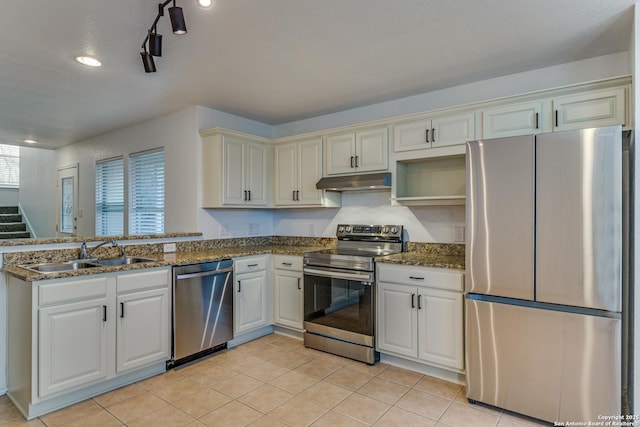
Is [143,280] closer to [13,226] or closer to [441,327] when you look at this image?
[441,327]

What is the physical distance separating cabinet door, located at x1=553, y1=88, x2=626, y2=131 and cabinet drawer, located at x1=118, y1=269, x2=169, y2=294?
124 inches

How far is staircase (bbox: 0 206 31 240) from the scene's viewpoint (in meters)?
7.16

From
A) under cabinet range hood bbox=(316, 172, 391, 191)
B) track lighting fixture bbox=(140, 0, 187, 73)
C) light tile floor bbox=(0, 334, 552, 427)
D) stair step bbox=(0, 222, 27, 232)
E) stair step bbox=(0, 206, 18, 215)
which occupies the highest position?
track lighting fixture bbox=(140, 0, 187, 73)

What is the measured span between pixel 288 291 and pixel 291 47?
227 cm

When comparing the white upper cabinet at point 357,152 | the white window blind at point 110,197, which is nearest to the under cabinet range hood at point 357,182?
the white upper cabinet at point 357,152

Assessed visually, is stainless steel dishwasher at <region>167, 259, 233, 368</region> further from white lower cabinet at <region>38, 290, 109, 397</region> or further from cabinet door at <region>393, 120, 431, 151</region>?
cabinet door at <region>393, 120, 431, 151</region>

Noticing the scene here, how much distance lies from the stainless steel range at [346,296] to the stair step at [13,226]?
7307mm

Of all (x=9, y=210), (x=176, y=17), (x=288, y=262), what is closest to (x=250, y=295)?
(x=288, y=262)

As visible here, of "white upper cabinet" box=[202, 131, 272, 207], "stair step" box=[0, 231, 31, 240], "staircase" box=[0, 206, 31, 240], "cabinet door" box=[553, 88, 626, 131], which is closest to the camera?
"cabinet door" box=[553, 88, 626, 131]

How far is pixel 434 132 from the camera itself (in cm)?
302

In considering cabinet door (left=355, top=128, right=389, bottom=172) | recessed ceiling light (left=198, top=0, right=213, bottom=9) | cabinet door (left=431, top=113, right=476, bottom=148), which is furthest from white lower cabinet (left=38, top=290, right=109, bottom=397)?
cabinet door (left=431, top=113, right=476, bottom=148)

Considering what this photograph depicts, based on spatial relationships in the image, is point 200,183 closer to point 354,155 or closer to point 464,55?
point 354,155

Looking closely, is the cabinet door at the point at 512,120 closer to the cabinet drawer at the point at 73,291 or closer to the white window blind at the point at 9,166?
the cabinet drawer at the point at 73,291

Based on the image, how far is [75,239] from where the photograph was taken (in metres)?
2.87
